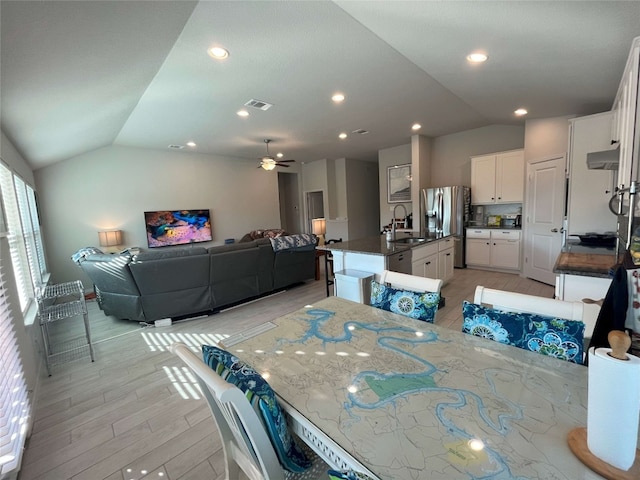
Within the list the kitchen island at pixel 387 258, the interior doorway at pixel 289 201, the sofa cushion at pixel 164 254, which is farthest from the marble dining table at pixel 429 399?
the interior doorway at pixel 289 201

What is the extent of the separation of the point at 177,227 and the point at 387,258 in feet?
17.2

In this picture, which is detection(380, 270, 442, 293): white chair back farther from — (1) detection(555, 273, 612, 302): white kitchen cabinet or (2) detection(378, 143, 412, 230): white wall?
(2) detection(378, 143, 412, 230): white wall

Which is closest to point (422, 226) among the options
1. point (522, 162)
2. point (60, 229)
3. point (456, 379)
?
point (522, 162)

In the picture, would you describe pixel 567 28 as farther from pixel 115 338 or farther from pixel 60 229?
pixel 60 229

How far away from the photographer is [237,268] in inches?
158

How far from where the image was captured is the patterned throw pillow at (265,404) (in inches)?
35.4

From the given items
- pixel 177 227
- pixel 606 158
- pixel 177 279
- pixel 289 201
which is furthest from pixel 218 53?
pixel 289 201

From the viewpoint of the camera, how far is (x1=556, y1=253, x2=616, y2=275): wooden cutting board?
1.98 m

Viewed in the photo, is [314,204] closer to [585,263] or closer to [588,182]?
[588,182]

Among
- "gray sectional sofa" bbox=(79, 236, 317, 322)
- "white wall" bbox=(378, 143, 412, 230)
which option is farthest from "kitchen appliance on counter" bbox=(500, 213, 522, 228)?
"gray sectional sofa" bbox=(79, 236, 317, 322)

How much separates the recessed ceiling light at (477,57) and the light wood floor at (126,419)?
2.74 m

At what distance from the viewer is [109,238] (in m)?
5.42

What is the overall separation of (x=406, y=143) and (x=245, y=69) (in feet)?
16.8

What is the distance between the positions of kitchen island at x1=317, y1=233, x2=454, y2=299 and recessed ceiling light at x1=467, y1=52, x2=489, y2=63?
201cm
